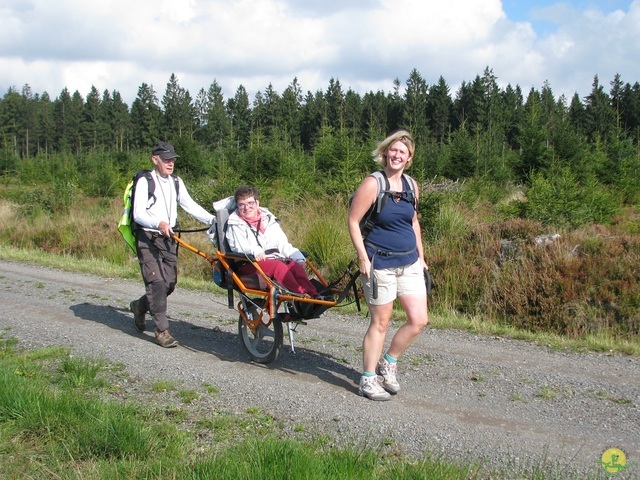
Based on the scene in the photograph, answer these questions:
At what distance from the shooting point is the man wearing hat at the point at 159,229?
7.09 meters

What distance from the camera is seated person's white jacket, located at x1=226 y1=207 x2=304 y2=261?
6.54 metres

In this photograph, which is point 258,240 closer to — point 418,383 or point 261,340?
point 261,340

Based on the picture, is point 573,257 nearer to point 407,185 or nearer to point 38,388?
point 407,185

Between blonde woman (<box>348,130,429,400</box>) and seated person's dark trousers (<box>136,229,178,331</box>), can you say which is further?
seated person's dark trousers (<box>136,229,178,331</box>)

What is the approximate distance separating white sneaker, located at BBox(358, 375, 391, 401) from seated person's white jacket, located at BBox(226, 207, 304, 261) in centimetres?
175

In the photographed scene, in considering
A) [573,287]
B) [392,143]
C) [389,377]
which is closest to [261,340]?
[389,377]

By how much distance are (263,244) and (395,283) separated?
6.03ft

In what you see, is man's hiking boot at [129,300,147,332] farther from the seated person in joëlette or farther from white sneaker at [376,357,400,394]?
white sneaker at [376,357,400,394]

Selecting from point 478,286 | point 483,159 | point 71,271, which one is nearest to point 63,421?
point 478,286

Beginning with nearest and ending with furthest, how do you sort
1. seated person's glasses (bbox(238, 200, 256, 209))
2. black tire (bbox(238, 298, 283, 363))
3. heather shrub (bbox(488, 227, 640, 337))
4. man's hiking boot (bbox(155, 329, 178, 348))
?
black tire (bbox(238, 298, 283, 363))
seated person's glasses (bbox(238, 200, 256, 209))
man's hiking boot (bbox(155, 329, 178, 348))
heather shrub (bbox(488, 227, 640, 337))

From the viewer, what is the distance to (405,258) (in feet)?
17.4

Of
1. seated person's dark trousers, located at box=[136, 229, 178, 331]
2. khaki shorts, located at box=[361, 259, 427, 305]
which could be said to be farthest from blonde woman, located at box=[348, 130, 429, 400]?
seated person's dark trousers, located at box=[136, 229, 178, 331]

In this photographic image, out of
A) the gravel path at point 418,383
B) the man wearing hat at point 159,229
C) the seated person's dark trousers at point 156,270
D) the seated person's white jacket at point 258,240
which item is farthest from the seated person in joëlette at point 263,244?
the seated person's dark trousers at point 156,270

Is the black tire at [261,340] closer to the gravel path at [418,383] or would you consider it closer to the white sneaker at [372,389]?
the gravel path at [418,383]
